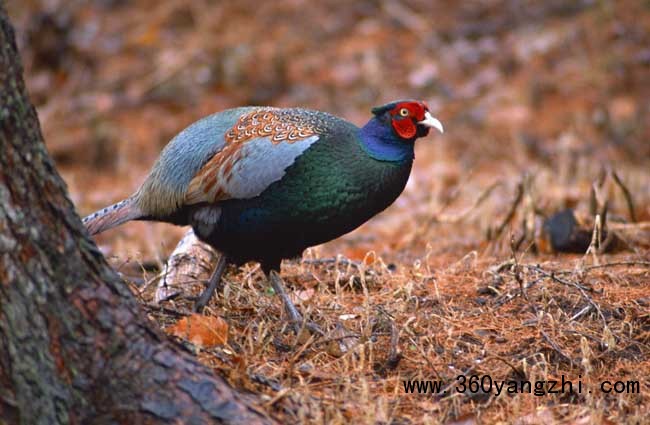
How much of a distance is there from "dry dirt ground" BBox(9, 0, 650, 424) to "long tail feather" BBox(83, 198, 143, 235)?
301 mm

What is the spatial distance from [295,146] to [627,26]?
6867mm

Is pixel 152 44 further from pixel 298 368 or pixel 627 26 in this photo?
pixel 298 368

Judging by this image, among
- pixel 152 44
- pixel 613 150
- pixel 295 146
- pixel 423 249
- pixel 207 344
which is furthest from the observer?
pixel 152 44

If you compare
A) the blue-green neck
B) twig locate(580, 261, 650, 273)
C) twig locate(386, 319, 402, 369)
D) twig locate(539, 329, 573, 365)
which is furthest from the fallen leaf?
twig locate(580, 261, 650, 273)

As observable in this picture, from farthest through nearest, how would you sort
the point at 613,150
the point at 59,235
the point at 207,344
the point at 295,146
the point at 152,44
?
the point at 152,44, the point at 613,150, the point at 295,146, the point at 207,344, the point at 59,235

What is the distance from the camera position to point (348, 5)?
10867mm

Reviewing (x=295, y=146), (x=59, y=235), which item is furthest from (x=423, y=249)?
(x=59, y=235)

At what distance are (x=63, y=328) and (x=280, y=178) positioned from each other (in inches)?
52.7

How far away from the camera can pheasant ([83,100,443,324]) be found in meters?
3.88

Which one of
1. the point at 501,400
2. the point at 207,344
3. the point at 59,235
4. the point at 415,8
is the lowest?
the point at 501,400

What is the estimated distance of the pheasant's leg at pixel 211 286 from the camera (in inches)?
160

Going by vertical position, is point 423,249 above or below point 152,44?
below

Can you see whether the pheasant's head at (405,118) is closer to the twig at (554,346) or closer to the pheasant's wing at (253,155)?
the pheasant's wing at (253,155)

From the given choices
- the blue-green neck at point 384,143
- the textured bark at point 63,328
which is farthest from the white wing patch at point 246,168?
the textured bark at point 63,328
